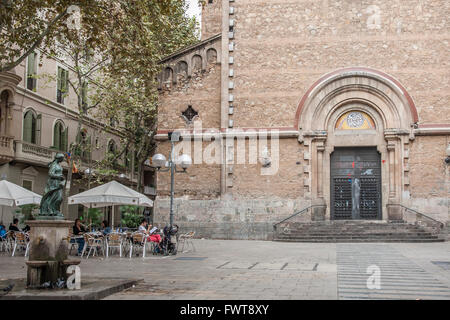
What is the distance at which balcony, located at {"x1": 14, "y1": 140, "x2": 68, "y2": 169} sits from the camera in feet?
90.4

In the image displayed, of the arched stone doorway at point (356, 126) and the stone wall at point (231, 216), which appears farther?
the stone wall at point (231, 216)

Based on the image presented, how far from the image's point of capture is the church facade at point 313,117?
2264 cm

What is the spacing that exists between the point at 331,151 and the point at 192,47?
8.30m

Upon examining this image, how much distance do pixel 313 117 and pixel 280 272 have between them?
13.3 metres

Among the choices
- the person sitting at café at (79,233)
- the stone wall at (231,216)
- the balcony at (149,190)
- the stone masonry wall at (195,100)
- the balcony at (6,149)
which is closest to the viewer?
the person sitting at café at (79,233)

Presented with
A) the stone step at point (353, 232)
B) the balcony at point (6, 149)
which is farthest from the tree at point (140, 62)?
the stone step at point (353, 232)

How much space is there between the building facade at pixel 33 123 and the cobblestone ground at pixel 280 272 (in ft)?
41.2

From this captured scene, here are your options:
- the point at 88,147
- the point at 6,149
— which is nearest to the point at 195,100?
the point at 88,147

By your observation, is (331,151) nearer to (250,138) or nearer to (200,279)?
(250,138)

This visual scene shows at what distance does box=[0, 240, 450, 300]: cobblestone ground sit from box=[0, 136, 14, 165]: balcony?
38.3ft

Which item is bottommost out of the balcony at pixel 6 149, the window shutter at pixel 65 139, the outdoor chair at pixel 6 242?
the outdoor chair at pixel 6 242

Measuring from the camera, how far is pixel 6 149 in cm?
2644

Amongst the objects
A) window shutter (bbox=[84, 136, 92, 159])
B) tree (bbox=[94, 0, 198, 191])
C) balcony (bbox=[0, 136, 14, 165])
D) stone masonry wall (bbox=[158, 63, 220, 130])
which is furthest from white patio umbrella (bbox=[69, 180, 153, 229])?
balcony (bbox=[0, 136, 14, 165])

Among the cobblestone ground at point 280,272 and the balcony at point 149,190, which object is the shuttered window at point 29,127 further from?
the balcony at point 149,190
